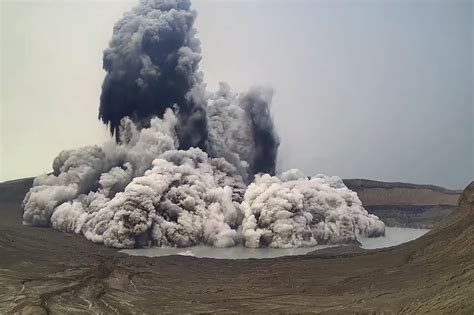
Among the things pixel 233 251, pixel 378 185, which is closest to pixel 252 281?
pixel 233 251

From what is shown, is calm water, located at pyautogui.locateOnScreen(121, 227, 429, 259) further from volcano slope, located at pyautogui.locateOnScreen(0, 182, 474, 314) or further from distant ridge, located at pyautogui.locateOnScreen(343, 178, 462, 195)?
distant ridge, located at pyautogui.locateOnScreen(343, 178, 462, 195)

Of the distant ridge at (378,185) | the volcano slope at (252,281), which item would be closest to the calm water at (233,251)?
the volcano slope at (252,281)

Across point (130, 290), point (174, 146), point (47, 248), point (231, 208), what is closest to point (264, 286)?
point (130, 290)

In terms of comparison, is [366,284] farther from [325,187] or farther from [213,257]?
[325,187]

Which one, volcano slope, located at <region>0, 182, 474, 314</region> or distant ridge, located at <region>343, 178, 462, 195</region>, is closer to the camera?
volcano slope, located at <region>0, 182, 474, 314</region>

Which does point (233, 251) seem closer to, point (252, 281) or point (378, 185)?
point (252, 281)

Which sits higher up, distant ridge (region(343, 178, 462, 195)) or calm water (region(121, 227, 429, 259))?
distant ridge (region(343, 178, 462, 195))

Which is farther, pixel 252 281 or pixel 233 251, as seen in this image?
pixel 233 251

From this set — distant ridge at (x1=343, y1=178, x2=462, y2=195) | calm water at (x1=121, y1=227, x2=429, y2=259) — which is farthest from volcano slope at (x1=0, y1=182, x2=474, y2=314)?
distant ridge at (x1=343, y1=178, x2=462, y2=195)

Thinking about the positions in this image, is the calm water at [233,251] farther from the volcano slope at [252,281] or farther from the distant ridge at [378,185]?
the distant ridge at [378,185]
